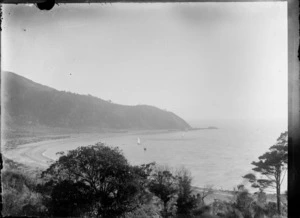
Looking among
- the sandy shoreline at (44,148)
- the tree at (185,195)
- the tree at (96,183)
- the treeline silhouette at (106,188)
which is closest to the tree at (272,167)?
the treeline silhouette at (106,188)

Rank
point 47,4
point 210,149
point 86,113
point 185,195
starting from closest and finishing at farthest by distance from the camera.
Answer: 1. point 47,4
2. point 185,195
3. point 86,113
4. point 210,149

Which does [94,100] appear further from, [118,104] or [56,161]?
[56,161]

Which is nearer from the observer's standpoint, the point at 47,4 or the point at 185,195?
the point at 47,4

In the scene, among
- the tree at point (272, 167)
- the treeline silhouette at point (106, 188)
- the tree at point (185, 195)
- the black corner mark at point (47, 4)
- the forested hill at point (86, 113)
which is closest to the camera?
the black corner mark at point (47, 4)

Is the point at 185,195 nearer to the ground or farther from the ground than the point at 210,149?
nearer to the ground

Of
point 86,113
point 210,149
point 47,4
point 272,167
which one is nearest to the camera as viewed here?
point 47,4

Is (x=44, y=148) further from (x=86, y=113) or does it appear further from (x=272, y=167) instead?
(x=272, y=167)

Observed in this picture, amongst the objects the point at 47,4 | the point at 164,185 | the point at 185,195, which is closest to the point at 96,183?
the point at 164,185

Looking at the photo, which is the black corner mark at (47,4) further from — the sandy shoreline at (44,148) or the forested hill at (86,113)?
the forested hill at (86,113)
